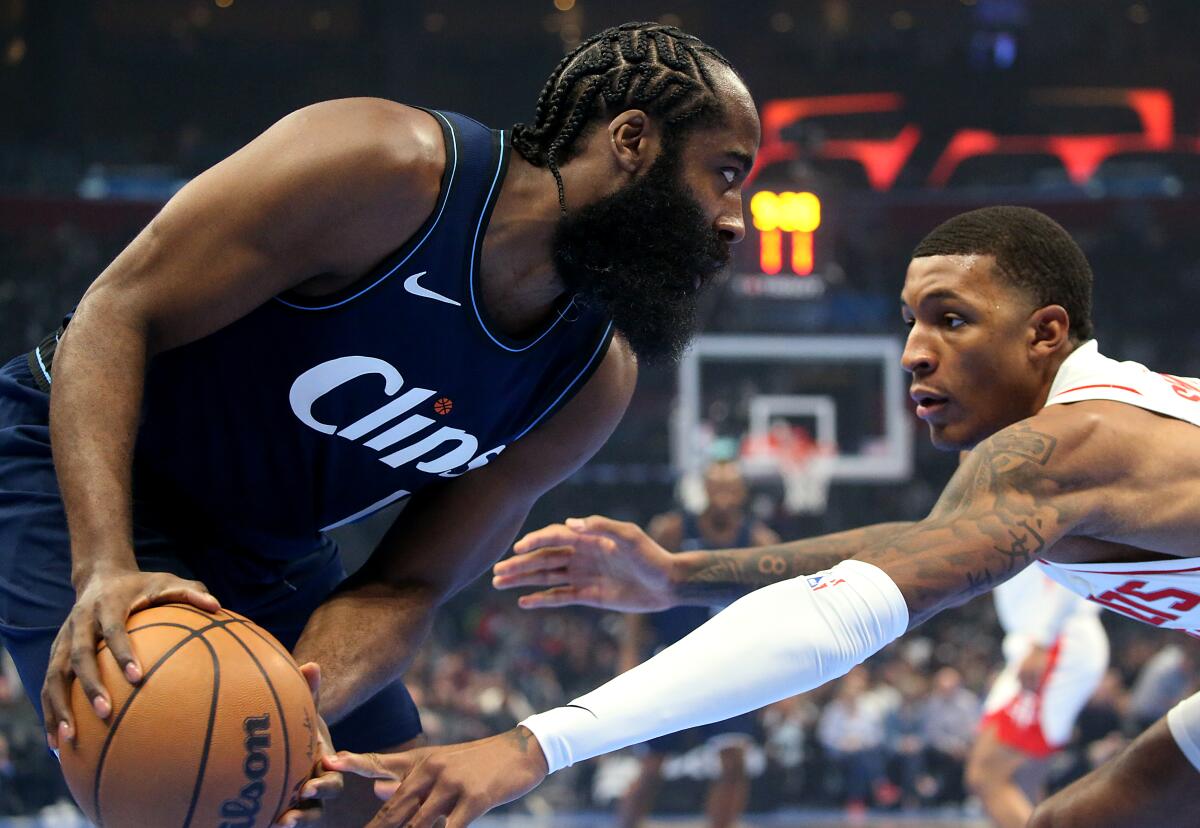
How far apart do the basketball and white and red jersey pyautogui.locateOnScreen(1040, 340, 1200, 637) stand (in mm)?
1460

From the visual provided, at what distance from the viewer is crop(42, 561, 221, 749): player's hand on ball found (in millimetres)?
1740

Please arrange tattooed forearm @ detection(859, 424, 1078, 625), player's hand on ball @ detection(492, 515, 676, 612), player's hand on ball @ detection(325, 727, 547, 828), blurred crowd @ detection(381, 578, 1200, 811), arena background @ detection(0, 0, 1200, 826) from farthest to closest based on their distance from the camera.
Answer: arena background @ detection(0, 0, 1200, 826), blurred crowd @ detection(381, 578, 1200, 811), player's hand on ball @ detection(492, 515, 676, 612), tattooed forearm @ detection(859, 424, 1078, 625), player's hand on ball @ detection(325, 727, 547, 828)

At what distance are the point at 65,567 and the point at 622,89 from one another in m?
1.30

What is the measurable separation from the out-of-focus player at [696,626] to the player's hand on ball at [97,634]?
4.35 metres

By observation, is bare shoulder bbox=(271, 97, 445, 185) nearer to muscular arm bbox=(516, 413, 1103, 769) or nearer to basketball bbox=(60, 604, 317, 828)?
basketball bbox=(60, 604, 317, 828)

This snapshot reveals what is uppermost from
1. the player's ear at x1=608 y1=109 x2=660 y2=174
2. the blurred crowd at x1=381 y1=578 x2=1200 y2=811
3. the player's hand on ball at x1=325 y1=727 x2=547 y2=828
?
the player's ear at x1=608 y1=109 x2=660 y2=174

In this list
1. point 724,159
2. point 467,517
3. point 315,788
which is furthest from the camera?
point 467,517

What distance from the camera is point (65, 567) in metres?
2.11

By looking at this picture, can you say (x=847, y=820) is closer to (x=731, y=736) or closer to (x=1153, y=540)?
(x=731, y=736)

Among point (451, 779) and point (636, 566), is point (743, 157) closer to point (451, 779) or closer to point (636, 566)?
point (636, 566)

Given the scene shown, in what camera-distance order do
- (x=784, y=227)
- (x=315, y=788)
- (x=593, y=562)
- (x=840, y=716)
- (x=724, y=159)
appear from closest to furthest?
(x=315, y=788) < (x=724, y=159) < (x=593, y=562) < (x=840, y=716) < (x=784, y=227)

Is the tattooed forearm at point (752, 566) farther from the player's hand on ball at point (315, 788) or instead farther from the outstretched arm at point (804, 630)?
the player's hand on ball at point (315, 788)

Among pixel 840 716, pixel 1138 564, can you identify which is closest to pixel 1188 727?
pixel 1138 564

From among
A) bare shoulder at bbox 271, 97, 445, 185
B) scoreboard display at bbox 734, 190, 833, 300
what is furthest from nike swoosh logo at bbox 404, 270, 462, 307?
scoreboard display at bbox 734, 190, 833, 300
